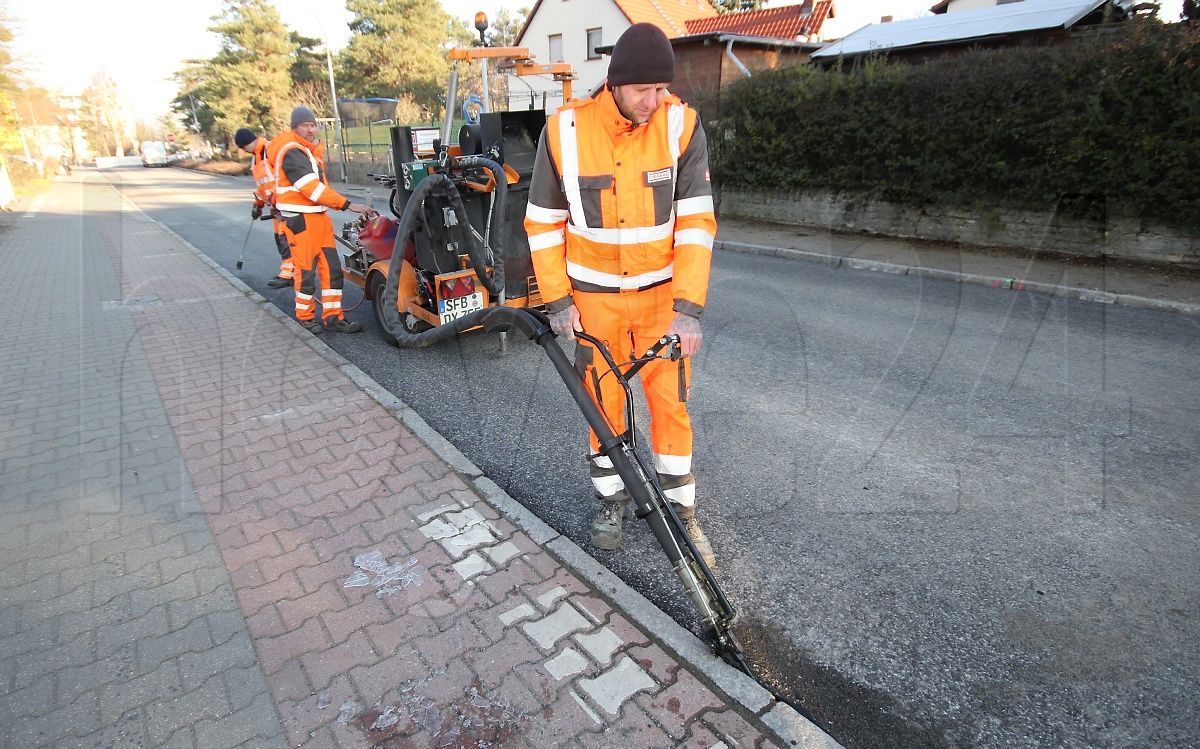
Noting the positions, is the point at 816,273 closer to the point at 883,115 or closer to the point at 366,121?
the point at 883,115

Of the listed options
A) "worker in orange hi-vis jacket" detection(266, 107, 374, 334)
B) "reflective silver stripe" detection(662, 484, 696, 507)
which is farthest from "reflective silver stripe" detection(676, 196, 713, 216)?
"worker in orange hi-vis jacket" detection(266, 107, 374, 334)

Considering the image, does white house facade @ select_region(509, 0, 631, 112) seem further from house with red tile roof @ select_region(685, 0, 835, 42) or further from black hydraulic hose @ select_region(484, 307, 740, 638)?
black hydraulic hose @ select_region(484, 307, 740, 638)

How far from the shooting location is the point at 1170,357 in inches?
217

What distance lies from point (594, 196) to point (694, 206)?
1.32 feet

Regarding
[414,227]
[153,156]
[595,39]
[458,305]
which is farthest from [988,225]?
[153,156]

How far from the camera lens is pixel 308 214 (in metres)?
6.09

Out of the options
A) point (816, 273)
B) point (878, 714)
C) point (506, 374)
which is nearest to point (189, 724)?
point (878, 714)

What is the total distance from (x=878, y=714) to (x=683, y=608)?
0.81 metres

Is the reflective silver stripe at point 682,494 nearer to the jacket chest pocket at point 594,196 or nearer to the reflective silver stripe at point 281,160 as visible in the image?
the jacket chest pocket at point 594,196

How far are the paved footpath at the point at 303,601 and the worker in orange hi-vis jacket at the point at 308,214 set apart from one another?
1659 mm

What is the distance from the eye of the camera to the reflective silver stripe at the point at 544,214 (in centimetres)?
272

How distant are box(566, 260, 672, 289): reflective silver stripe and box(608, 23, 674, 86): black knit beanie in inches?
29.0

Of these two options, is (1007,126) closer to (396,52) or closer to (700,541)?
(700,541)

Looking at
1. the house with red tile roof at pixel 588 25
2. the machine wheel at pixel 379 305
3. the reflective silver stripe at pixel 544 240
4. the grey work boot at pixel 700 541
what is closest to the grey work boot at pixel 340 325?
the machine wheel at pixel 379 305
